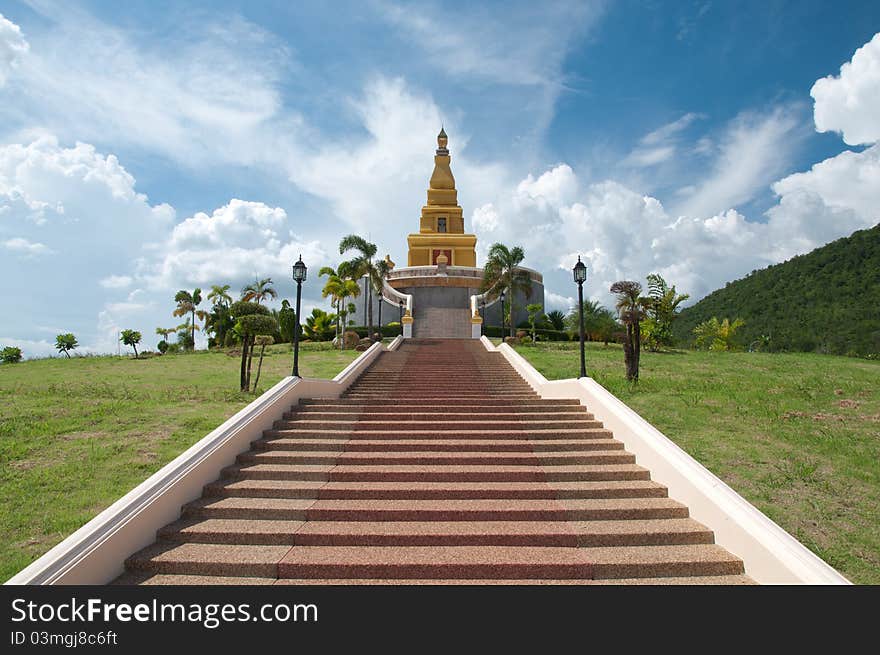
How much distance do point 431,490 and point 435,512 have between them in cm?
48

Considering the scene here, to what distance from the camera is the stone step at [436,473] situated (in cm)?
663

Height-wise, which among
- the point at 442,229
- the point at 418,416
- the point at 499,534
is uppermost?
the point at 442,229

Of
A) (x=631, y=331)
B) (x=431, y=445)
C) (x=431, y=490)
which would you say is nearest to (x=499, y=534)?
(x=431, y=490)

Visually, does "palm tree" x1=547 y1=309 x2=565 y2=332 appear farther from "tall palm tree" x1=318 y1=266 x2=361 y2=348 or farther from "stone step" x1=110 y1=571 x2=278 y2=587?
"stone step" x1=110 y1=571 x2=278 y2=587

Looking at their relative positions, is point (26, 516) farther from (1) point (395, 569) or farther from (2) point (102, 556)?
(1) point (395, 569)

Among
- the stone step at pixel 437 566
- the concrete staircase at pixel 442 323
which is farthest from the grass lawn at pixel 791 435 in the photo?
the concrete staircase at pixel 442 323

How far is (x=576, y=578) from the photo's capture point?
4734mm

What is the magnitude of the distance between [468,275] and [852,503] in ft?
89.4

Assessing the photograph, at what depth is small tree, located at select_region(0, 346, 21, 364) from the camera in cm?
2469

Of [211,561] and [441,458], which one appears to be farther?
[441,458]

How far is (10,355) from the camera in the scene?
2492 cm

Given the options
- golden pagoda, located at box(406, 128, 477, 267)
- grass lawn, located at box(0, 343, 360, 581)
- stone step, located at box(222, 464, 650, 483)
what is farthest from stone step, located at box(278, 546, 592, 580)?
golden pagoda, located at box(406, 128, 477, 267)

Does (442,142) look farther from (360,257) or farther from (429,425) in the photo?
(429,425)
